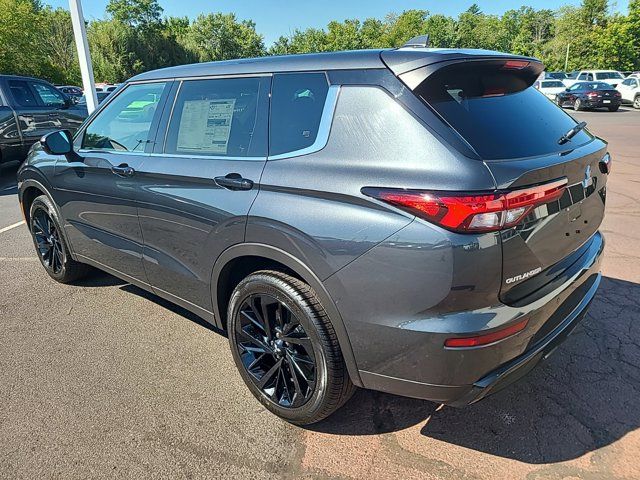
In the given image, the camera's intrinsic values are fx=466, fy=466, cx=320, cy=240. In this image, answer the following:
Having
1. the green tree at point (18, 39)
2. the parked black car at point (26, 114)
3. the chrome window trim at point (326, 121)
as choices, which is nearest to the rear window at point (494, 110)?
the chrome window trim at point (326, 121)

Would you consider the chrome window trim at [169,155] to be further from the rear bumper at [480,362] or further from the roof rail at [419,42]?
the rear bumper at [480,362]

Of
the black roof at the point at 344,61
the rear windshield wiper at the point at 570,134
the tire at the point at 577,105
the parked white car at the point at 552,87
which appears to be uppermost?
the black roof at the point at 344,61

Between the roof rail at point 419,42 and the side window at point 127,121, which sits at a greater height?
the roof rail at point 419,42

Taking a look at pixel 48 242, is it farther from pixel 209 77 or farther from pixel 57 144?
pixel 209 77

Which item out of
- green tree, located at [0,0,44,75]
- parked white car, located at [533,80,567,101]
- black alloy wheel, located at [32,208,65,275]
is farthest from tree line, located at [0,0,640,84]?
black alloy wheel, located at [32,208,65,275]

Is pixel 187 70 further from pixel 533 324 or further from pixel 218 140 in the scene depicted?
pixel 533 324

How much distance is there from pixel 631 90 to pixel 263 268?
3033 cm

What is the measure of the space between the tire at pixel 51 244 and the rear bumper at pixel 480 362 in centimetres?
323

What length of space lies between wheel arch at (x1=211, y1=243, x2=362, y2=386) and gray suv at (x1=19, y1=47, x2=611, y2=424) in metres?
0.01

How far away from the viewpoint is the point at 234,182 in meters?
2.45

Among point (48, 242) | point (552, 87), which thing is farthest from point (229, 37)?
point (48, 242)

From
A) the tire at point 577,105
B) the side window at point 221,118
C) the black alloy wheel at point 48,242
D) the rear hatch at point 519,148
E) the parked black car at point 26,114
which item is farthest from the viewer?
the tire at point 577,105

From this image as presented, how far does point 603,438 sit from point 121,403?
2579 mm

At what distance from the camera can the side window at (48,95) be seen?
9559 mm
